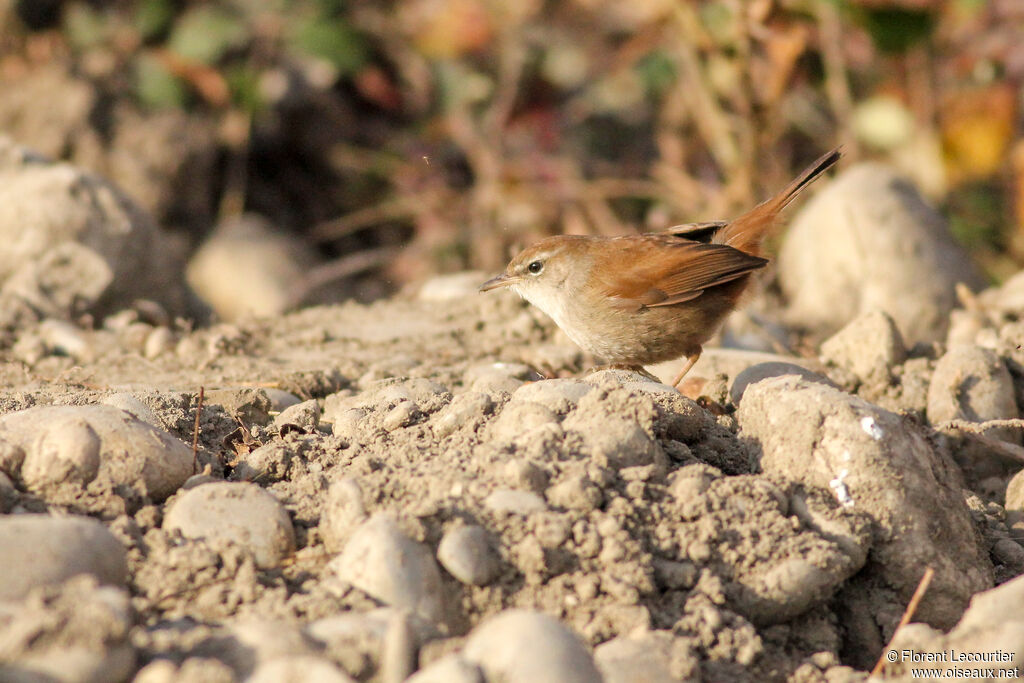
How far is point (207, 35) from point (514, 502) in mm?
6361

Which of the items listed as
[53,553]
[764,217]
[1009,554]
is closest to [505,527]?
[53,553]

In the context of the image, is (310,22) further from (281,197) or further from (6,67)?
(6,67)

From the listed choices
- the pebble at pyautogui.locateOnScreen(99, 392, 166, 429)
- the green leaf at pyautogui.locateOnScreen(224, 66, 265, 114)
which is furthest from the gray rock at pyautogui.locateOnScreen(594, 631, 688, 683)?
the green leaf at pyautogui.locateOnScreen(224, 66, 265, 114)

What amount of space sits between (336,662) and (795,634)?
4.37 feet

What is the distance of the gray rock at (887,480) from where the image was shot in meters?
3.08

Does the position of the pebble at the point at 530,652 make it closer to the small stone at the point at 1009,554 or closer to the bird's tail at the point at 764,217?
the small stone at the point at 1009,554

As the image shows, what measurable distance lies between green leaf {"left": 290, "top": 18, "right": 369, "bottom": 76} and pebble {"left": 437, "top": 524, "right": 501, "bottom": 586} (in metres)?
6.14

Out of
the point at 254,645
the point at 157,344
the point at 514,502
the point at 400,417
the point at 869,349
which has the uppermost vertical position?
the point at 254,645

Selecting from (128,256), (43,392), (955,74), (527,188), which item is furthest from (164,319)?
(955,74)

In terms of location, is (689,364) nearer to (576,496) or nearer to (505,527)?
(576,496)

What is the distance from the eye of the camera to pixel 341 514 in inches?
114

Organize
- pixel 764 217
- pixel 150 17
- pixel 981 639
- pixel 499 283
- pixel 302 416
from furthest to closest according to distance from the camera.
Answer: pixel 150 17, pixel 499 283, pixel 764 217, pixel 302 416, pixel 981 639

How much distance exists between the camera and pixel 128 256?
232 inches

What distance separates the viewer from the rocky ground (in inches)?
93.7
